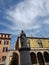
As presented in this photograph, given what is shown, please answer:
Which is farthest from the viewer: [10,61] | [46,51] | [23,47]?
[46,51]

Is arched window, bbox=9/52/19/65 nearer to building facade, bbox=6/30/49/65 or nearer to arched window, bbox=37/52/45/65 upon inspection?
building facade, bbox=6/30/49/65

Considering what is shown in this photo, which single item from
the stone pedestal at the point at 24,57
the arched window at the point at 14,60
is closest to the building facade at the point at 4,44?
the arched window at the point at 14,60

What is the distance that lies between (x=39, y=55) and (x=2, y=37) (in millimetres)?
14707

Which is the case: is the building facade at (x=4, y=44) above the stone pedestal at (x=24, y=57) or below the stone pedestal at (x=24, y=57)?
above

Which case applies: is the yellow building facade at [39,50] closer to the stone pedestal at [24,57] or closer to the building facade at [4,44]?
the building facade at [4,44]

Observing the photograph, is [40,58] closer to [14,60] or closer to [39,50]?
[39,50]

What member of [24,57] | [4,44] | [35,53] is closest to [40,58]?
[35,53]

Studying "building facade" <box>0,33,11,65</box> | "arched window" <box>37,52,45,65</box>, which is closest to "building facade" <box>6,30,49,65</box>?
"arched window" <box>37,52,45,65</box>

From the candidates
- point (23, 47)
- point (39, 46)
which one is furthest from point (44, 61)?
point (23, 47)

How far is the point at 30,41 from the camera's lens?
37875mm

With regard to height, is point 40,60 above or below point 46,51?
below

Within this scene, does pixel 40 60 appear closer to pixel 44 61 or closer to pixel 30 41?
pixel 44 61

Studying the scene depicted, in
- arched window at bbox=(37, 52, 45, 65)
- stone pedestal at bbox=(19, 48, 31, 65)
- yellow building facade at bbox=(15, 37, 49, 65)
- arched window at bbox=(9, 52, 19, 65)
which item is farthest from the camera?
arched window at bbox=(37, 52, 45, 65)

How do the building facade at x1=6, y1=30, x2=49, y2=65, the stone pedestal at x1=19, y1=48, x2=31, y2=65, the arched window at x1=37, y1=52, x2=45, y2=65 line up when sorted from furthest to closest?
1. the arched window at x1=37, y1=52, x2=45, y2=65
2. the building facade at x1=6, y1=30, x2=49, y2=65
3. the stone pedestal at x1=19, y1=48, x2=31, y2=65
